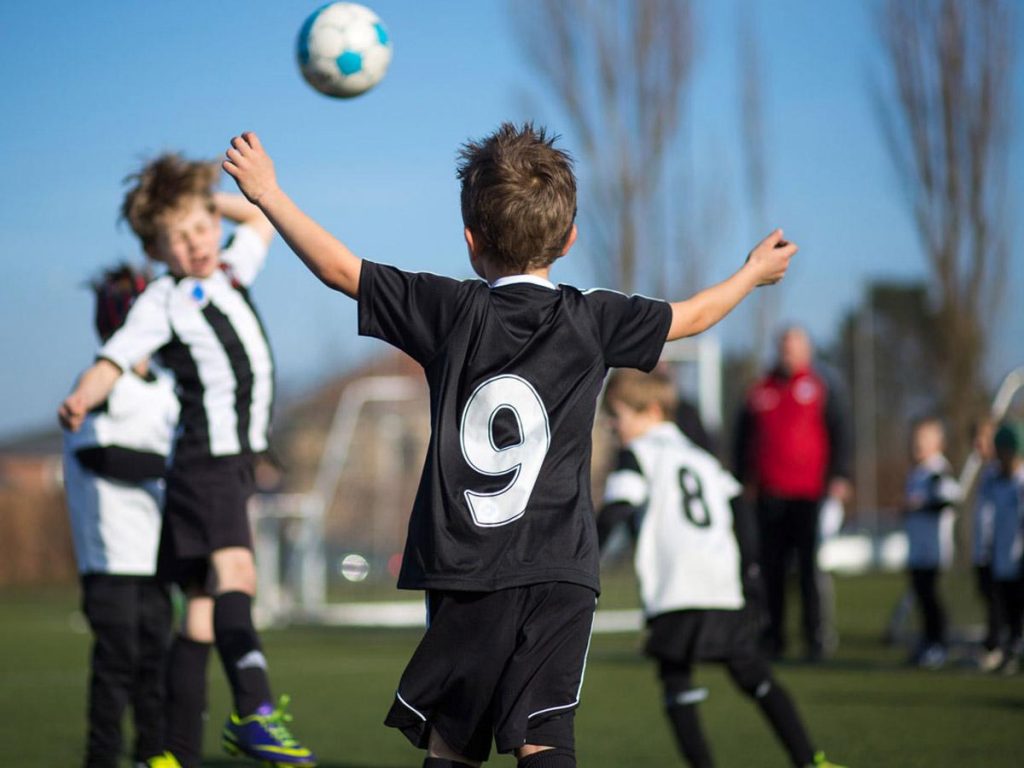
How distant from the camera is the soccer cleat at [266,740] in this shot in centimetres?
401

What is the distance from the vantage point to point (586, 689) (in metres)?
7.90

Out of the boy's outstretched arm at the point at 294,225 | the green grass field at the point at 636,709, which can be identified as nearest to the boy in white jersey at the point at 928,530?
the green grass field at the point at 636,709

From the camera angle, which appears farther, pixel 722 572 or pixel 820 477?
pixel 820 477

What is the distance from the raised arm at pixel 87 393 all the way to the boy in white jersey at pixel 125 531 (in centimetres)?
59

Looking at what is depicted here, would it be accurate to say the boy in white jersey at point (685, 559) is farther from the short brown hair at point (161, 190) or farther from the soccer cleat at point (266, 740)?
the short brown hair at point (161, 190)

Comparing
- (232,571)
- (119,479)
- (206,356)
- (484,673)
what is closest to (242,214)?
(206,356)

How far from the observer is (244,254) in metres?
4.88

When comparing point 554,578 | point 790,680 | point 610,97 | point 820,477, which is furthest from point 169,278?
point 610,97

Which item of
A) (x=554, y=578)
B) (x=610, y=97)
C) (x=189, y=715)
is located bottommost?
(x=189, y=715)

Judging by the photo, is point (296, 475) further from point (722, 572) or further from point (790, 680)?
point (722, 572)

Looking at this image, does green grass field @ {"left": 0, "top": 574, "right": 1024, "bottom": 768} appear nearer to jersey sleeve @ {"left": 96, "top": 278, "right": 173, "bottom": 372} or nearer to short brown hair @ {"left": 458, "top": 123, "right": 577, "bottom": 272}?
jersey sleeve @ {"left": 96, "top": 278, "right": 173, "bottom": 372}

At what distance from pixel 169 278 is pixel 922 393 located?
69.6 feet

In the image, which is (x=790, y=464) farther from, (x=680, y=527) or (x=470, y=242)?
(x=470, y=242)

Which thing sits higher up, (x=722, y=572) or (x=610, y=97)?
(x=610, y=97)
